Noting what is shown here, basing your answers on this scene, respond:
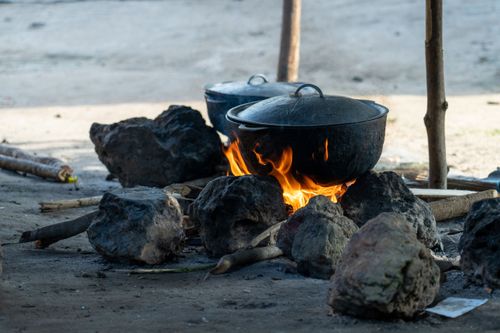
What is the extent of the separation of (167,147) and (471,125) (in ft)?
18.3

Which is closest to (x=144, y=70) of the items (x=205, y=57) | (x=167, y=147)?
(x=205, y=57)

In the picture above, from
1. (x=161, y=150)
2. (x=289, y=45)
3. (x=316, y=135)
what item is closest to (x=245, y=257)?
(x=316, y=135)

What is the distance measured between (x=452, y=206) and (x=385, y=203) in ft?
3.66

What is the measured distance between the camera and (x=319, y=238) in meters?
5.21

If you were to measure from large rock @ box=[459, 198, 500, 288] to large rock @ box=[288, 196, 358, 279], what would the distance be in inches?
28.2

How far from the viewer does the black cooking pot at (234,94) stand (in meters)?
7.42

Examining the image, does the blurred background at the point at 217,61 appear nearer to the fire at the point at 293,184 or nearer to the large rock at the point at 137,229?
the fire at the point at 293,184

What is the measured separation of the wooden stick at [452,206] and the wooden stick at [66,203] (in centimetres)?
286

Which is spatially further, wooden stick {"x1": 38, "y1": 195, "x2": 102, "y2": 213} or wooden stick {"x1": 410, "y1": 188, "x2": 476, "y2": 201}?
wooden stick {"x1": 38, "y1": 195, "x2": 102, "y2": 213}

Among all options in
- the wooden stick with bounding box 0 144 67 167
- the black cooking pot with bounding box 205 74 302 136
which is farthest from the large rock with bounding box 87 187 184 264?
the wooden stick with bounding box 0 144 67 167

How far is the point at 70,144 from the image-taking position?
1118 cm

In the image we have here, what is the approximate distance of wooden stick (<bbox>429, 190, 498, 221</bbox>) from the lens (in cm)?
664

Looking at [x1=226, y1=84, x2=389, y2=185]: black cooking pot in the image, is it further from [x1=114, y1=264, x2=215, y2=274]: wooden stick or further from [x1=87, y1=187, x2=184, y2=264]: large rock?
[x1=114, y1=264, x2=215, y2=274]: wooden stick

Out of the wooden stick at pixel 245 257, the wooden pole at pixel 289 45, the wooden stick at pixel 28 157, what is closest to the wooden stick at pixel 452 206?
the wooden stick at pixel 245 257
